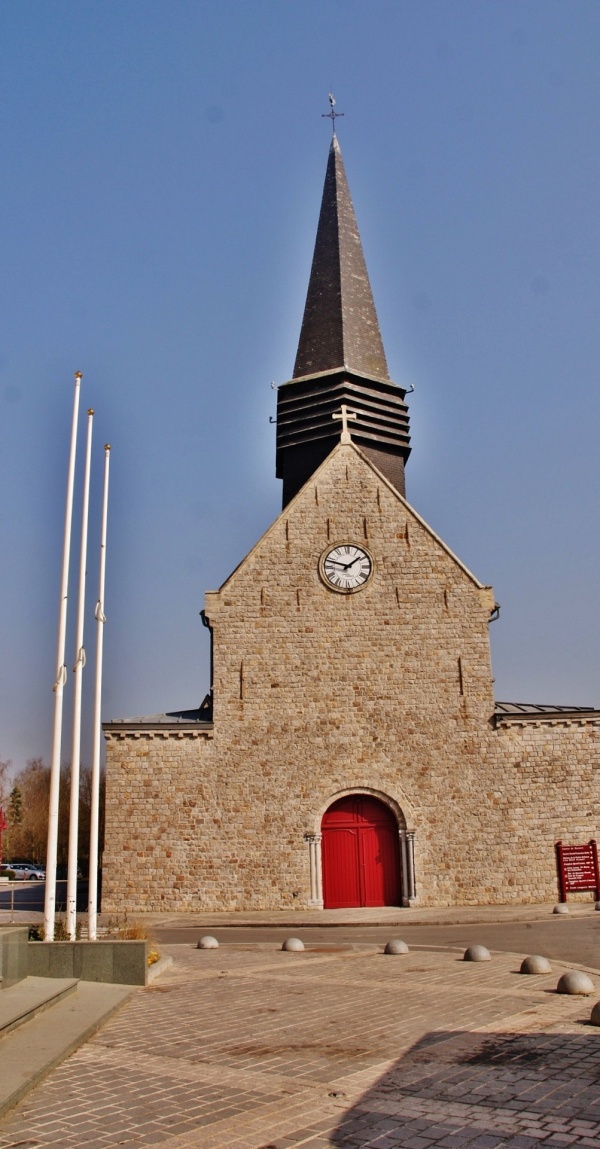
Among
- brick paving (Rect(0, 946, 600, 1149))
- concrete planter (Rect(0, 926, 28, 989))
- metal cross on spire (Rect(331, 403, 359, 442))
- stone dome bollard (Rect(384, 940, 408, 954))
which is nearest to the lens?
brick paving (Rect(0, 946, 600, 1149))

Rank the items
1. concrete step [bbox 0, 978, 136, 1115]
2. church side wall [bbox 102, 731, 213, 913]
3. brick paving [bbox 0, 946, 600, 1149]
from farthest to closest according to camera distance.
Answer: church side wall [bbox 102, 731, 213, 913], concrete step [bbox 0, 978, 136, 1115], brick paving [bbox 0, 946, 600, 1149]

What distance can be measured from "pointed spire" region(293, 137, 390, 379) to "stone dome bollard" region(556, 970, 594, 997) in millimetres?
20271

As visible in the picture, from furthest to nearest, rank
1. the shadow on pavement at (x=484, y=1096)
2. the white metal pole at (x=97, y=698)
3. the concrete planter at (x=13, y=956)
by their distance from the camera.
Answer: the white metal pole at (x=97, y=698), the concrete planter at (x=13, y=956), the shadow on pavement at (x=484, y=1096)

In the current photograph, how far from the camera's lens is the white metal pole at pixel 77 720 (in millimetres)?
11242

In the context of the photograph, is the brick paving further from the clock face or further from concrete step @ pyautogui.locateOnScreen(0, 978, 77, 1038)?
the clock face

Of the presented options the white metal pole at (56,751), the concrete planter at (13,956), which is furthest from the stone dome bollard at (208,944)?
the concrete planter at (13,956)

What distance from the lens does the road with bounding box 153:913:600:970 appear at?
1270 centimetres

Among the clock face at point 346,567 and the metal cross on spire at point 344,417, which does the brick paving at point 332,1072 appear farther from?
the metal cross on spire at point 344,417

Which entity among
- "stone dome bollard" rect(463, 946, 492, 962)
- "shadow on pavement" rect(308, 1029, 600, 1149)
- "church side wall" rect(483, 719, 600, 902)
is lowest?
"stone dome bollard" rect(463, 946, 492, 962)

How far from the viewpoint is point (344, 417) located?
79.6ft

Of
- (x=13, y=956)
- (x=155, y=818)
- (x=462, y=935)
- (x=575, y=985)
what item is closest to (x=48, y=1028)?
(x=13, y=956)

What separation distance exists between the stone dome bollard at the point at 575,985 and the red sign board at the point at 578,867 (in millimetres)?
11699

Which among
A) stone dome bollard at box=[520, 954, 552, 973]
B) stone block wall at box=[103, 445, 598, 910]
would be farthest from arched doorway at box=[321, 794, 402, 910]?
stone dome bollard at box=[520, 954, 552, 973]

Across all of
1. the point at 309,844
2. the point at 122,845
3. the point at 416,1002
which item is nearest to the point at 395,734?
the point at 309,844
